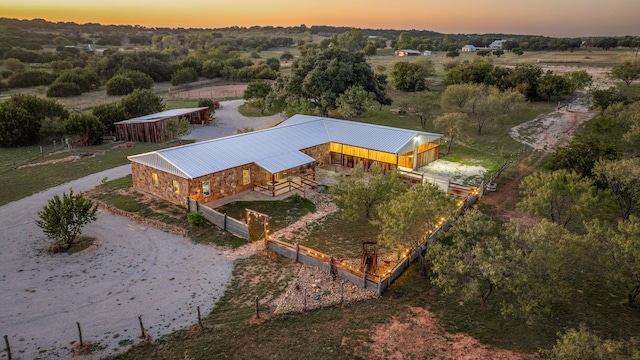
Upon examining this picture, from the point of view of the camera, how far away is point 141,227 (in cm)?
2417

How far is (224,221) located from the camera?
23.6m

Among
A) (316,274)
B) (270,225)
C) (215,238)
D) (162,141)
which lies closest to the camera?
(316,274)

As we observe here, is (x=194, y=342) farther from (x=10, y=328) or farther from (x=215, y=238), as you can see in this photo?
(x=215, y=238)

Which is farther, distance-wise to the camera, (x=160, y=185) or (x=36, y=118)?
(x=36, y=118)

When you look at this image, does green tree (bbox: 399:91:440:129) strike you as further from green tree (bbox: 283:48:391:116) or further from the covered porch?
the covered porch

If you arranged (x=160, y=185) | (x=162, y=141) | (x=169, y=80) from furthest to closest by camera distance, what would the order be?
(x=169, y=80) < (x=162, y=141) < (x=160, y=185)

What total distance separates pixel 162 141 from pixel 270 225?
84.5 feet

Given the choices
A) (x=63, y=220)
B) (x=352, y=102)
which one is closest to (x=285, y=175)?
(x=63, y=220)

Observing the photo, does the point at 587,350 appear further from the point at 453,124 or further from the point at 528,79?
the point at 528,79

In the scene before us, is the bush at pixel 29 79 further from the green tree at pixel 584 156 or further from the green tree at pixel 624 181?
the green tree at pixel 624 181

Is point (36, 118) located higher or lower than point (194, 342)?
higher

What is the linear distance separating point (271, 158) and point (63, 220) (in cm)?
1339

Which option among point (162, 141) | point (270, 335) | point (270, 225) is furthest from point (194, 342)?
point (162, 141)

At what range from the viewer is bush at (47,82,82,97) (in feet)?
225
